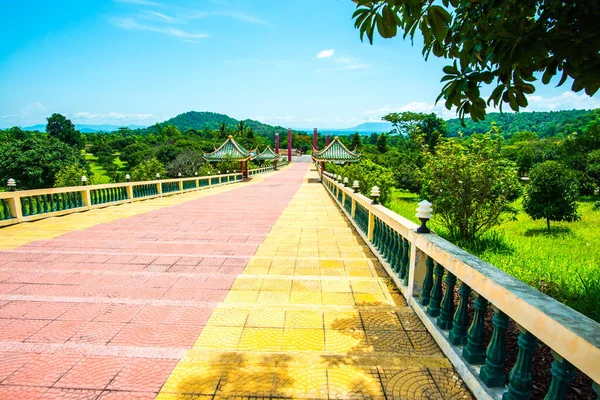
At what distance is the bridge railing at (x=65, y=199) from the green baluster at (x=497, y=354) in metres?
9.43

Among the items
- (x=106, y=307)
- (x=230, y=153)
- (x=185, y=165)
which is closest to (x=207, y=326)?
(x=106, y=307)

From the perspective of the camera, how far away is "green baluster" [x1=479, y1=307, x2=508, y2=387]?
6.42 feet

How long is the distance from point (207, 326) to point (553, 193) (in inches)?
608

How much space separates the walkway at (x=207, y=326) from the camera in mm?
2189

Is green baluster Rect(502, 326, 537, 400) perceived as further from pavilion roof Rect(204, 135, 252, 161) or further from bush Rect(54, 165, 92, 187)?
bush Rect(54, 165, 92, 187)

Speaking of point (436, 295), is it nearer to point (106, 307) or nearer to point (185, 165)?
point (106, 307)

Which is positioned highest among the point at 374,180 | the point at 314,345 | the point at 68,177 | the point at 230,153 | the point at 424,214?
the point at 230,153

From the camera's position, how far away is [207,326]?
2969 millimetres

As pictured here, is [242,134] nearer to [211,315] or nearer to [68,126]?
[68,126]

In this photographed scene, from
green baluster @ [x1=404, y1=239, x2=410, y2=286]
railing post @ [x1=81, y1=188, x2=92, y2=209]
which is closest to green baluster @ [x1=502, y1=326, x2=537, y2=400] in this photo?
green baluster @ [x1=404, y1=239, x2=410, y2=286]

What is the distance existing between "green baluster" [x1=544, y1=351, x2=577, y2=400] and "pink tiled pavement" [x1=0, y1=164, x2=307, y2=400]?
2182 millimetres

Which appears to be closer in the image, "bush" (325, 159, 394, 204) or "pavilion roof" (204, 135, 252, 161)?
"bush" (325, 159, 394, 204)

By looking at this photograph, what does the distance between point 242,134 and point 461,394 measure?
107363 millimetres

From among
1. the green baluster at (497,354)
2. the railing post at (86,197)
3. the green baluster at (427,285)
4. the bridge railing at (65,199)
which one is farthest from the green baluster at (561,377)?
the railing post at (86,197)
